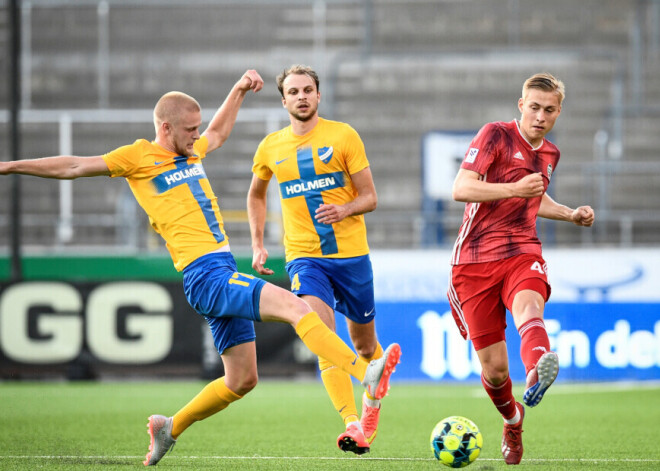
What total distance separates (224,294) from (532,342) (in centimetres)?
166

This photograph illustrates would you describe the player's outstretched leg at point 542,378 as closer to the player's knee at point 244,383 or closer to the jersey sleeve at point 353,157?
the player's knee at point 244,383

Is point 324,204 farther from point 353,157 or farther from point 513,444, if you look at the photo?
point 513,444

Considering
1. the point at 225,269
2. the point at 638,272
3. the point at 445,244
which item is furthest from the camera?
the point at 445,244

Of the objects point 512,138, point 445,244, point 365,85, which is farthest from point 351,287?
point 365,85

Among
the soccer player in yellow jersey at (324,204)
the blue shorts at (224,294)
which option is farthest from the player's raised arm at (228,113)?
the blue shorts at (224,294)

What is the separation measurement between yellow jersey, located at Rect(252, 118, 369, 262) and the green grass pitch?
133cm

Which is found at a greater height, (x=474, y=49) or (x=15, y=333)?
(x=474, y=49)

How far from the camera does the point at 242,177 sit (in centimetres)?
1614

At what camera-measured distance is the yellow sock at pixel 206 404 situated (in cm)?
590

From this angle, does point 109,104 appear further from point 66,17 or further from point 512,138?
point 512,138

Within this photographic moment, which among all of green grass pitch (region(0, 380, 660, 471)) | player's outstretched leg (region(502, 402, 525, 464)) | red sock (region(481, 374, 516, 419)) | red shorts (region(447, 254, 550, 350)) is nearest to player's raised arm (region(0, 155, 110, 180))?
green grass pitch (region(0, 380, 660, 471))

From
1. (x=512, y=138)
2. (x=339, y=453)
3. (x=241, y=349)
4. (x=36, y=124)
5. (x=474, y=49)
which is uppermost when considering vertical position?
(x=474, y=49)

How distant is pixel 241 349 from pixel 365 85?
491 inches

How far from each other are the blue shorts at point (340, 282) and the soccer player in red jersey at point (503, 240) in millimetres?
703
